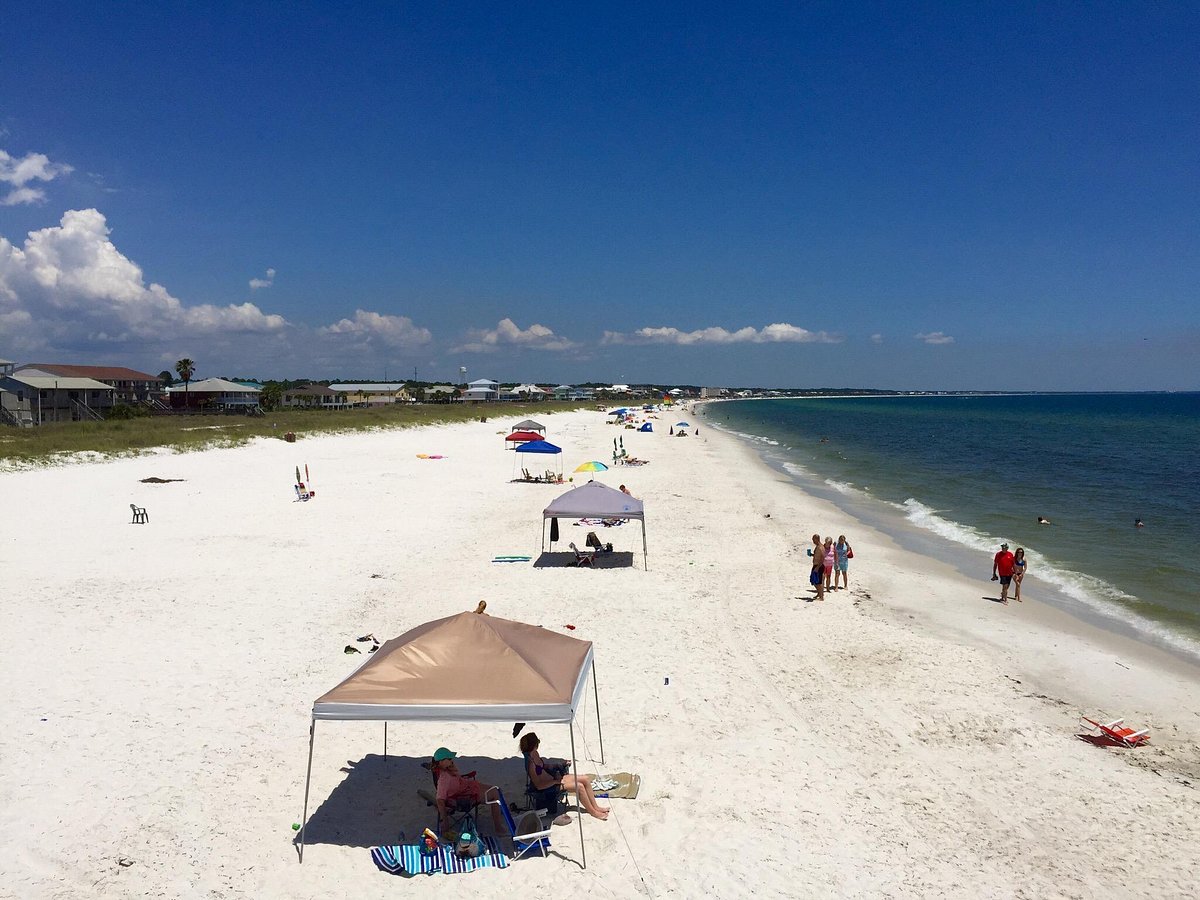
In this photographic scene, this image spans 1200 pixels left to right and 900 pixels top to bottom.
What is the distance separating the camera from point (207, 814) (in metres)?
6.94

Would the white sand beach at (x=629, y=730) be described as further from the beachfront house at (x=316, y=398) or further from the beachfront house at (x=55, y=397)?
the beachfront house at (x=316, y=398)

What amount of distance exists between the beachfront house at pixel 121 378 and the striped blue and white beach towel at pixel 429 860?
7635 cm

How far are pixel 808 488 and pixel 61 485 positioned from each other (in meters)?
30.7

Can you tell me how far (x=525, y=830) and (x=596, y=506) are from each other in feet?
32.4

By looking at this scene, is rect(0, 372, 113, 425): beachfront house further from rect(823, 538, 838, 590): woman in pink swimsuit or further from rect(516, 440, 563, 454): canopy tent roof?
rect(823, 538, 838, 590): woman in pink swimsuit

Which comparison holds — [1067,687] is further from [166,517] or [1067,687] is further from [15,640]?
[166,517]

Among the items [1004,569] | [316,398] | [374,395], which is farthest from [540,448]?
[374,395]

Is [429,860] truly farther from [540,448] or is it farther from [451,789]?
[540,448]

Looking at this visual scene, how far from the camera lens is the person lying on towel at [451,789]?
6707mm

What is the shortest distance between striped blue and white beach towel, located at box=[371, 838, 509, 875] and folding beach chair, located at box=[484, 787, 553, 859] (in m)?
0.19

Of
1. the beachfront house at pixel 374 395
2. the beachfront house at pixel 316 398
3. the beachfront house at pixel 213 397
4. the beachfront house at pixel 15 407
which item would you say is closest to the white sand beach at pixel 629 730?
the beachfront house at pixel 15 407

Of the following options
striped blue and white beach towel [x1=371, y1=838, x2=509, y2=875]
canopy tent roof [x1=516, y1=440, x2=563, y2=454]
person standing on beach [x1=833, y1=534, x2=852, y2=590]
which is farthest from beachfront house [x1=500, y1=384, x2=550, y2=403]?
striped blue and white beach towel [x1=371, y1=838, x2=509, y2=875]

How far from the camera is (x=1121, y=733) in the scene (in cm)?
894

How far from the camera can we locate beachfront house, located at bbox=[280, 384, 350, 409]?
9788 centimetres
